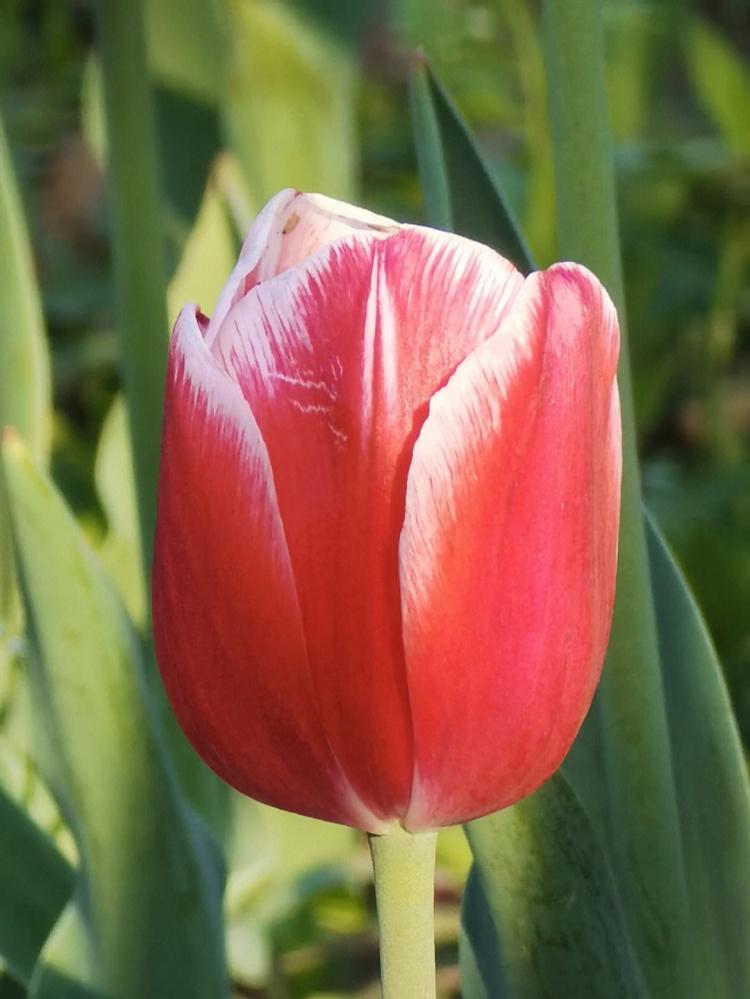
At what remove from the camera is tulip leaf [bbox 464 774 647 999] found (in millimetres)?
486

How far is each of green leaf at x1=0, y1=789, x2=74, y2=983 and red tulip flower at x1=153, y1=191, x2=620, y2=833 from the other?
246mm

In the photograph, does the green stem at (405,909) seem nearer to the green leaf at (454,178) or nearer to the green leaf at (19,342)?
the green leaf at (454,178)

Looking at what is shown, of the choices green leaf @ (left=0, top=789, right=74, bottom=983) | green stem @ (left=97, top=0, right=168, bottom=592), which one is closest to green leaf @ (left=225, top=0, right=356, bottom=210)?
green stem @ (left=97, top=0, right=168, bottom=592)

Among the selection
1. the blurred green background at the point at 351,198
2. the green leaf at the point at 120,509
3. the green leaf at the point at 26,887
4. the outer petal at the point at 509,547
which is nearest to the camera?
the outer petal at the point at 509,547

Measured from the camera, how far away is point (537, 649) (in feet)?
1.24

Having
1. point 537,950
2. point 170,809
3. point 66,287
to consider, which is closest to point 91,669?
point 170,809

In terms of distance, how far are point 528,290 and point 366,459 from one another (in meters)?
0.06

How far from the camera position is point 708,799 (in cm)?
56

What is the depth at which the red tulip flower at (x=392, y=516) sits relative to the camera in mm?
362

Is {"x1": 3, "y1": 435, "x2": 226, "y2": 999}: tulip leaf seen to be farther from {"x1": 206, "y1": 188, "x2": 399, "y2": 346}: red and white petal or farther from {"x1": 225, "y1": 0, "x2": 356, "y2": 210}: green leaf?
{"x1": 225, "y1": 0, "x2": 356, "y2": 210}: green leaf

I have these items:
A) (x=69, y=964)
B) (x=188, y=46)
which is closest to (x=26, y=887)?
(x=69, y=964)

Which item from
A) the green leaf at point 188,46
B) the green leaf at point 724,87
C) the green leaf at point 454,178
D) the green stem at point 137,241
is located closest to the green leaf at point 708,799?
the green leaf at point 454,178

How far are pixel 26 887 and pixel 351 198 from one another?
864mm

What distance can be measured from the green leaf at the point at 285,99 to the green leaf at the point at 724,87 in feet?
1.43
